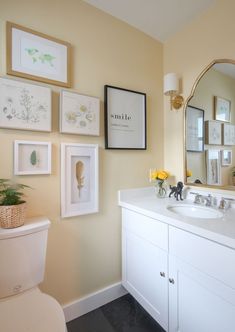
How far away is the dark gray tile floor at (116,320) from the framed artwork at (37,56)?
1708 mm

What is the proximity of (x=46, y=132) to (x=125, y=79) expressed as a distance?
83 centimetres

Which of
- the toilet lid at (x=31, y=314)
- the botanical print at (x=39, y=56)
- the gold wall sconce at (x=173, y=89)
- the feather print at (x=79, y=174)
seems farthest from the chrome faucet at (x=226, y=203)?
the botanical print at (x=39, y=56)

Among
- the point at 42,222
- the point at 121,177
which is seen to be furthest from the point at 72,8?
the point at 42,222

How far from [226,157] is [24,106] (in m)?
1.43

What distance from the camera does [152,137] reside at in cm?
178

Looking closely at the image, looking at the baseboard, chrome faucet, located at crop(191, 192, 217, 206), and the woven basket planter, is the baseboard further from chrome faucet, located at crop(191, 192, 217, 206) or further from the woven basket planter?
chrome faucet, located at crop(191, 192, 217, 206)

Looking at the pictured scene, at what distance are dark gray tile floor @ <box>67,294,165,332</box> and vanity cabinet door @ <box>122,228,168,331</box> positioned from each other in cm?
14

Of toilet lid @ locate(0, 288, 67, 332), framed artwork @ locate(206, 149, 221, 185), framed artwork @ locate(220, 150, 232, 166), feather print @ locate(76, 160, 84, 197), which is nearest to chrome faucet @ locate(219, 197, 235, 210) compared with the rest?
framed artwork @ locate(206, 149, 221, 185)

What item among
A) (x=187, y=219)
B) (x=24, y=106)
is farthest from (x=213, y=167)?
(x=24, y=106)

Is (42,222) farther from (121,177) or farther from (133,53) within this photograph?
(133,53)

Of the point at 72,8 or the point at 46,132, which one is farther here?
the point at 72,8

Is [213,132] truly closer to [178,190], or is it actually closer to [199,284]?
[178,190]

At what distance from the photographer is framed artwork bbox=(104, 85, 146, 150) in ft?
4.88

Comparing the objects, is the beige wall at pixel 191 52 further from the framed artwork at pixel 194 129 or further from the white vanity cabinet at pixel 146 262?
the white vanity cabinet at pixel 146 262
